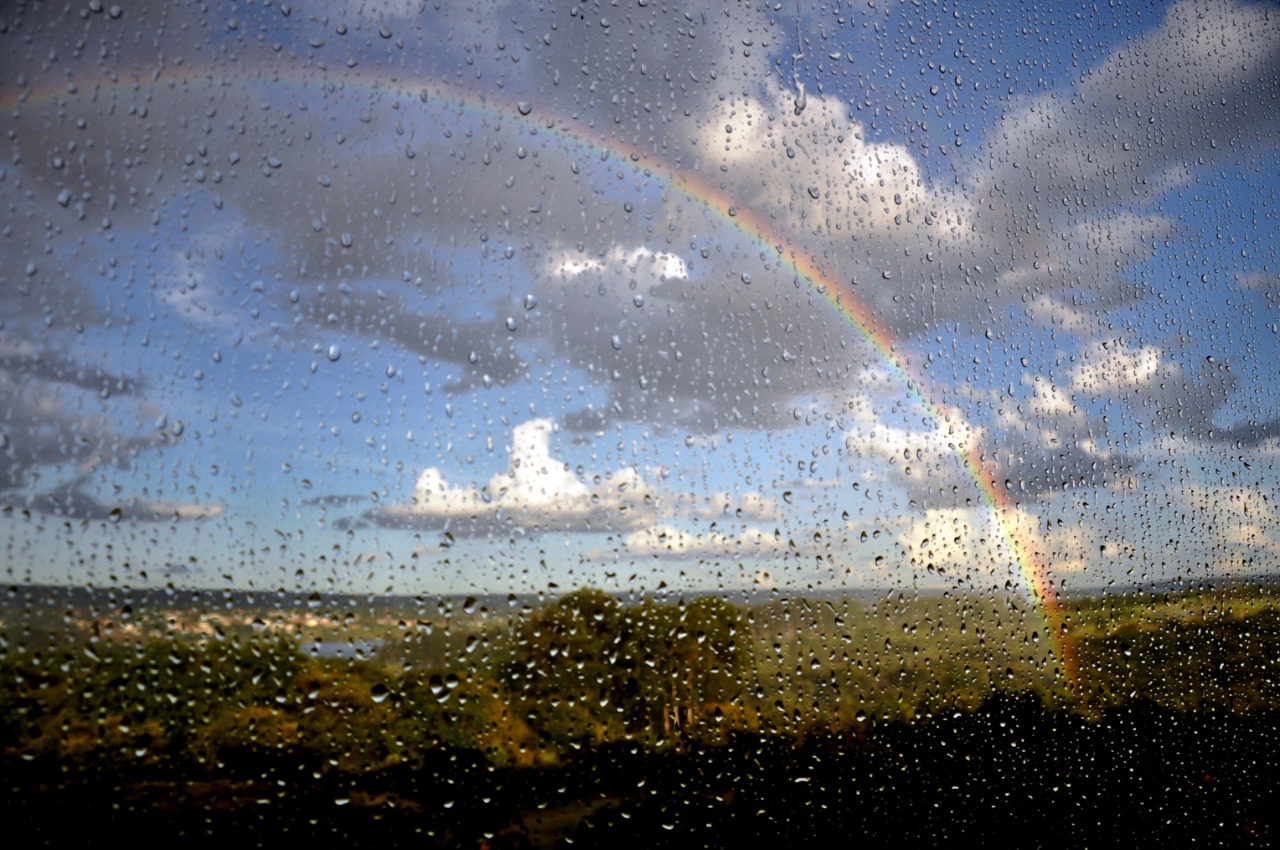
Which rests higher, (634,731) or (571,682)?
(571,682)

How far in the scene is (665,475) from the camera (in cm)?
187

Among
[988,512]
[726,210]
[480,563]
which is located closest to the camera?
[480,563]

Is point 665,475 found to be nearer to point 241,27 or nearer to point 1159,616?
point 241,27

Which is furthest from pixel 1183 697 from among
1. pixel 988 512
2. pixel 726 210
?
pixel 726 210

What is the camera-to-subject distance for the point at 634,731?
1.67 meters

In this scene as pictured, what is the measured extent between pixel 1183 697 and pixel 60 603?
300 cm

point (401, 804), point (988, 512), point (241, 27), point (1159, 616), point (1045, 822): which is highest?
point (241, 27)

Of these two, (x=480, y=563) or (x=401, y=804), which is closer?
(x=401, y=804)

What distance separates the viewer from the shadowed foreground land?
1.27m

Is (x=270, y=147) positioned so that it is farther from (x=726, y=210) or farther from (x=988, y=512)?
(x=988, y=512)

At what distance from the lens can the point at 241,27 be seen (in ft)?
5.42

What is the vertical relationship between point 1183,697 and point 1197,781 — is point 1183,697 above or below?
above

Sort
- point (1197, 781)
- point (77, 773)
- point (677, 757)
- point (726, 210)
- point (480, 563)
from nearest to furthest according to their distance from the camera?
point (77, 773)
point (480, 563)
point (677, 757)
point (726, 210)
point (1197, 781)

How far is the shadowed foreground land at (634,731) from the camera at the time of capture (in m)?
1.27
